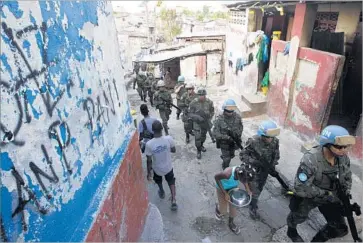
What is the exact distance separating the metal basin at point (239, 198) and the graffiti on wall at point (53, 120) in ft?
5.21

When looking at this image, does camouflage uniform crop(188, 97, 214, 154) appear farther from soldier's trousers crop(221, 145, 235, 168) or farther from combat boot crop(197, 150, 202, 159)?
soldier's trousers crop(221, 145, 235, 168)

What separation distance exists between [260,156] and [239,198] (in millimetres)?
818

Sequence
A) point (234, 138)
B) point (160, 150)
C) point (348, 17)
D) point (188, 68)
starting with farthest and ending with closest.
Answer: point (188, 68) → point (348, 17) → point (234, 138) → point (160, 150)

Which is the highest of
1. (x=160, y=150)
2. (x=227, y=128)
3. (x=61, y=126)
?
(x=61, y=126)

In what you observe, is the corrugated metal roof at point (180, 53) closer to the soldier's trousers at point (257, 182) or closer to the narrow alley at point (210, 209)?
the narrow alley at point (210, 209)

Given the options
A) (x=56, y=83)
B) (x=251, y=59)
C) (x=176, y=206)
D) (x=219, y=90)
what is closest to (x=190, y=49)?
(x=219, y=90)

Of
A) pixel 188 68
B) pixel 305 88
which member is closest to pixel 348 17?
pixel 305 88

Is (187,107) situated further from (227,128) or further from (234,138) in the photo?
(234,138)

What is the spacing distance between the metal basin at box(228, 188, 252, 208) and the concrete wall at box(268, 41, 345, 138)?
12.1 ft

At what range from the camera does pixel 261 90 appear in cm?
941

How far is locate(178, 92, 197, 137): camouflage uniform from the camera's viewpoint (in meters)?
6.99

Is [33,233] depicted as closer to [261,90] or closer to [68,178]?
[68,178]

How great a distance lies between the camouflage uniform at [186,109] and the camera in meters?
6.99

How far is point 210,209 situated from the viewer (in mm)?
4617
